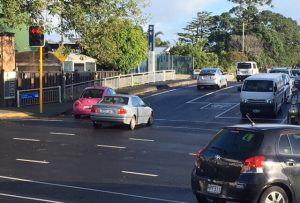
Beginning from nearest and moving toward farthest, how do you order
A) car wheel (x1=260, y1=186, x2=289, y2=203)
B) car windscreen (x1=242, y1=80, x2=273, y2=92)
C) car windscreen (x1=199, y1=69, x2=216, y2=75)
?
car wheel (x1=260, y1=186, x2=289, y2=203), car windscreen (x1=242, y1=80, x2=273, y2=92), car windscreen (x1=199, y1=69, x2=216, y2=75)

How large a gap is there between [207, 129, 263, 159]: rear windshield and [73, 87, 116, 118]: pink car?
1755 cm

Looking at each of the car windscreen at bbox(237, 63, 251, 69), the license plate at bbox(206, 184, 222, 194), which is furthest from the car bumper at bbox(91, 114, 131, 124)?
the car windscreen at bbox(237, 63, 251, 69)

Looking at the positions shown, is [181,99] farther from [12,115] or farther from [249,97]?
[12,115]

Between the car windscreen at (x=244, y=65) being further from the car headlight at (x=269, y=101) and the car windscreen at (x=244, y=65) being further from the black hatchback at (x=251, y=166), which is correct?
the black hatchback at (x=251, y=166)

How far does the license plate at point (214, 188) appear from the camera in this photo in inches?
354

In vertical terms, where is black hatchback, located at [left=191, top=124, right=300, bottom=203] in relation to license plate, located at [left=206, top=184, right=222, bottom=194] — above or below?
above

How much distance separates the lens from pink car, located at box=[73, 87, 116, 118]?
26625mm

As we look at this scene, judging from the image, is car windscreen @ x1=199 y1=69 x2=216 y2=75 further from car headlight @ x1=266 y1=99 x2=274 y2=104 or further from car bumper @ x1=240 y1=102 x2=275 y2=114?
car headlight @ x1=266 y1=99 x2=274 y2=104

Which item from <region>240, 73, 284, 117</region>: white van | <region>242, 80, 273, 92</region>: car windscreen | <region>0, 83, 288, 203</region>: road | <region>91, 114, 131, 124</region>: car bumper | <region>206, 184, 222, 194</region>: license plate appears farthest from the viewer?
<region>242, 80, 273, 92</region>: car windscreen

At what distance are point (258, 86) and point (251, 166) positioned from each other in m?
20.3

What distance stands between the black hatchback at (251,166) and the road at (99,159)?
1393 mm

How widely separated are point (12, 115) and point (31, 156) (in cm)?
1306

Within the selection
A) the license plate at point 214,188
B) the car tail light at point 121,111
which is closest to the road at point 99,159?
the car tail light at point 121,111

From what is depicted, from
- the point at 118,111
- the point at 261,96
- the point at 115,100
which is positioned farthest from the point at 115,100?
the point at 261,96
